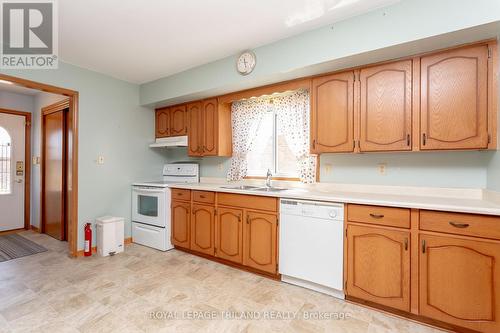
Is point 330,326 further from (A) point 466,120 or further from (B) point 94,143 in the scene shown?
(B) point 94,143

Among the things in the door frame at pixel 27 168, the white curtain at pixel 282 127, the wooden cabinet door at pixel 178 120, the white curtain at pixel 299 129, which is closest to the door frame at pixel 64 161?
the door frame at pixel 27 168

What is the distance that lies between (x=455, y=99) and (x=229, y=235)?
8.00 feet

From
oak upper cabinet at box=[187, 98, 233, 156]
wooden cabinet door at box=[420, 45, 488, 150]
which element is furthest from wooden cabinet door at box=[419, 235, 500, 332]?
oak upper cabinet at box=[187, 98, 233, 156]

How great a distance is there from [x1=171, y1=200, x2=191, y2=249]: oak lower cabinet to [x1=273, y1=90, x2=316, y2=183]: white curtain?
1.53 m

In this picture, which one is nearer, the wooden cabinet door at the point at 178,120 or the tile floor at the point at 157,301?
the tile floor at the point at 157,301

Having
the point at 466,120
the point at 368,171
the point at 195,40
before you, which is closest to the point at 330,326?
the point at 368,171

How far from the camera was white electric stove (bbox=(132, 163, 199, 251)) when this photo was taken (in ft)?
11.2

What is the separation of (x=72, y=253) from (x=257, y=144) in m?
2.77

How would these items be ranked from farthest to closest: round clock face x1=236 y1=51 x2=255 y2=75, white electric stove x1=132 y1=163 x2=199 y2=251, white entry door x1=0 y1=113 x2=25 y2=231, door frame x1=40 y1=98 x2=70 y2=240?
white entry door x1=0 y1=113 x2=25 y2=231, door frame x1=40 y1=98 x2=70 y2=240, white electric stove x1=132 y1=163 x2=199 y2=251, round clock face x1=236 y1=51 x2=255 y2=75

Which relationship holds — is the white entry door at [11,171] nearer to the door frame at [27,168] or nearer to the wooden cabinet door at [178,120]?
the door frame at [27,168]

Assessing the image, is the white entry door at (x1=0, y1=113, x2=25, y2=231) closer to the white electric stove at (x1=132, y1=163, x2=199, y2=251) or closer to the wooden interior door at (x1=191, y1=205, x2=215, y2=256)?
the white electric stove at (x1=132, y1=163, x2=199, y2=251)

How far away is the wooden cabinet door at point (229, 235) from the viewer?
9.08 ft

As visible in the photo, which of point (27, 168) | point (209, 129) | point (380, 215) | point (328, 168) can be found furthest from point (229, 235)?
point (27, 168)

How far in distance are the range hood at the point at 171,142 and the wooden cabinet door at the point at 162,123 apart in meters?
0.11
